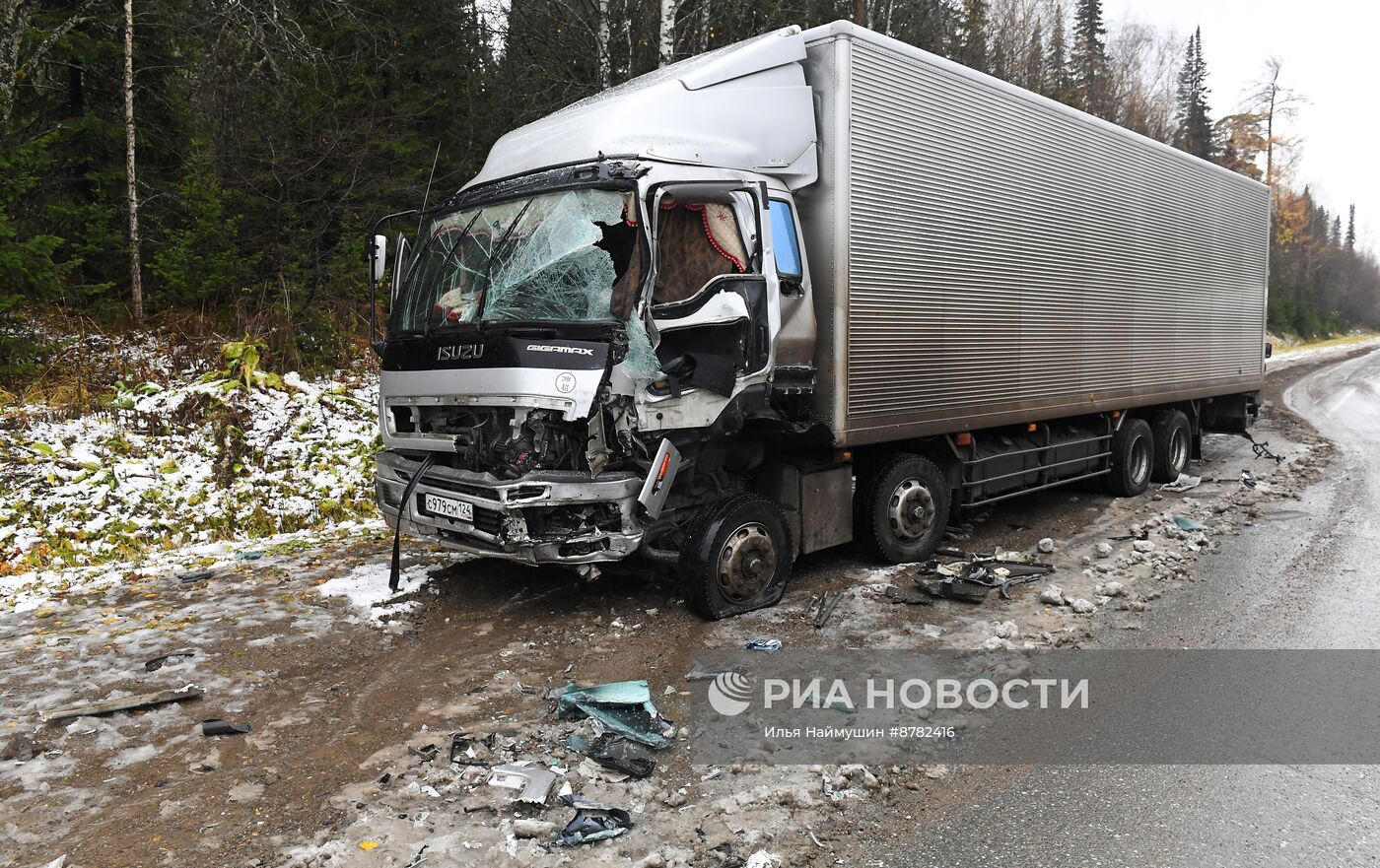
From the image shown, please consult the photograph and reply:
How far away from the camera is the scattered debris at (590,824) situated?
10.8 feet

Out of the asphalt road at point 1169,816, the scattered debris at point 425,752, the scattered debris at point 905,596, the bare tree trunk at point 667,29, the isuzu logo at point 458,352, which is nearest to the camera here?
the asphalt road at point 1169,816

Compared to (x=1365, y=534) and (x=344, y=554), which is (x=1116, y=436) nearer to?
(x=1365, y=534)

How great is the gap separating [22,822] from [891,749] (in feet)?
12.0

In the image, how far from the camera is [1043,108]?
793 cm

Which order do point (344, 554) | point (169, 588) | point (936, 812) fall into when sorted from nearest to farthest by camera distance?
point (936, 812) → point (169, 588) → point (344, 554)

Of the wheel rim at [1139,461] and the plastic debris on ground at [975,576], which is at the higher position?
the wheel rim at [1139,461]

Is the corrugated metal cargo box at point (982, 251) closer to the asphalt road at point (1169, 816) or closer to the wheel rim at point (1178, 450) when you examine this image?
the wheel rim at point (1178, 450)

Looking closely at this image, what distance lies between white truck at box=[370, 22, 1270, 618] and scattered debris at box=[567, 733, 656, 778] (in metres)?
1.30

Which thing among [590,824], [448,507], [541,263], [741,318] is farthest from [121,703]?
[741,318]

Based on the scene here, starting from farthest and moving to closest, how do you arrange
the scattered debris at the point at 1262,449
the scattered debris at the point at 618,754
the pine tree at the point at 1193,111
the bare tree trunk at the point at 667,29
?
the pine tree at the point at 1193,111, the bare tree trunk at the point at 667,29, the scattered debris at the point at 1262,449, the scattered debris at the point at 618,754

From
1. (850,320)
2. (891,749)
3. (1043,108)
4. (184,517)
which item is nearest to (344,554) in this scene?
(184,517)

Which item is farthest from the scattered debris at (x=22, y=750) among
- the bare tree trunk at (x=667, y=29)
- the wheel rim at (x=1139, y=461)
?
the bare tree trunk at (x=667, y=29)

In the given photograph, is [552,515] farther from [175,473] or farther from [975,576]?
[175,473]

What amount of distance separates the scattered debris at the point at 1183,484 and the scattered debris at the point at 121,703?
10.3m
